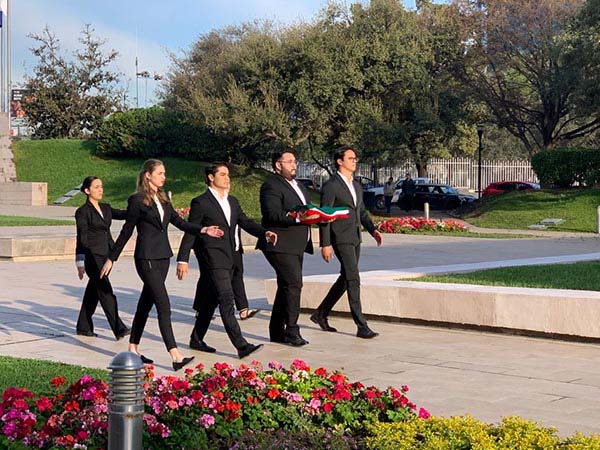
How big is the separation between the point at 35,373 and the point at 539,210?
30.0 metres

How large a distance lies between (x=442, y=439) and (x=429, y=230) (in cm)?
2475

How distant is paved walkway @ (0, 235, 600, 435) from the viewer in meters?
7.57

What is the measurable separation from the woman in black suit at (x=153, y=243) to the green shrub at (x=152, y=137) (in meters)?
39.1

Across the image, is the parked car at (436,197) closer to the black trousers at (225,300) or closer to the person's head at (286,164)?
the person's head at (286,164)

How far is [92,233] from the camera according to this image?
1086 cm

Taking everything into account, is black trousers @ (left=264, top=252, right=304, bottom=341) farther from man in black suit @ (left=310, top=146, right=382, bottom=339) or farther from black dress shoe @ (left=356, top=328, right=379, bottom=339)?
black dress shoe @ (left=356, top=328, right=379, bottom=339)

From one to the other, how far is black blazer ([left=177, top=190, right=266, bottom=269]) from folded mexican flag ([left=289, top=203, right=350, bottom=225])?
38cm

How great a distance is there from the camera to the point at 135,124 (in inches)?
1938

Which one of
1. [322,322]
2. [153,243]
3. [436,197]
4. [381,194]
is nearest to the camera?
[153,243]

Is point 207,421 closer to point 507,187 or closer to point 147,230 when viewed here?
point 147,230

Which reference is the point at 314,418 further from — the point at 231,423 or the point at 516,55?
the point at 516,55

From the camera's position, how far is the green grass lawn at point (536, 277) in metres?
12.3

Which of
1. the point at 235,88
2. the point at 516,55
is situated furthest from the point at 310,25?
the point at 516,55

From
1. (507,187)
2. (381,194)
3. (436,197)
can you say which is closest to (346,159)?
(436,197)
